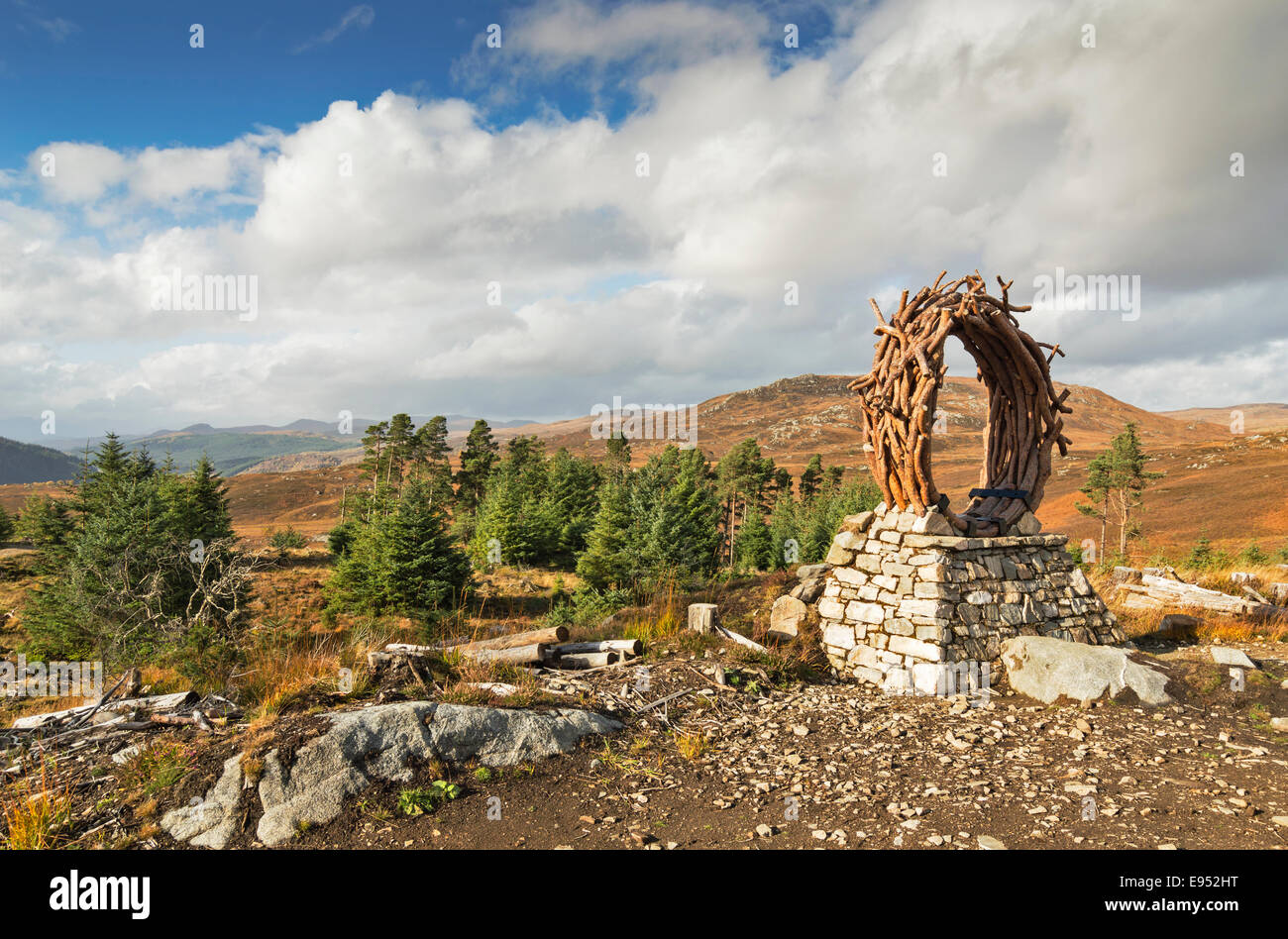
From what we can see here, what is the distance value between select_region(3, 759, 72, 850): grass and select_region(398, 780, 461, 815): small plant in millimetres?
2091

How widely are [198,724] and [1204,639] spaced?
47.3 feet

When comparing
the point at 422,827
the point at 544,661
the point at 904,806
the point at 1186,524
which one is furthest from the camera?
the point at 1186,524

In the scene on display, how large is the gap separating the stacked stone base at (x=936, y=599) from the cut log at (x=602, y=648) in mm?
2810

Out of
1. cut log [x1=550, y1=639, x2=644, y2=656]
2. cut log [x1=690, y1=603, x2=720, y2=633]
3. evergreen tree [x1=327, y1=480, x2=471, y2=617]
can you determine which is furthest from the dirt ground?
evergreen tree [x1=327, y1=480, x2=471, y2=617]

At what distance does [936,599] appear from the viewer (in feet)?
24.8

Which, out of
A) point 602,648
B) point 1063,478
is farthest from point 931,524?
point 1063,478

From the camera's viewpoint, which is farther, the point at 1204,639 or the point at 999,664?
the point at 1204,639

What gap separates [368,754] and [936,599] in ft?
21.6

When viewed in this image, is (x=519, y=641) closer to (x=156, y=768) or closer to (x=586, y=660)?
(x=586, y=660)
